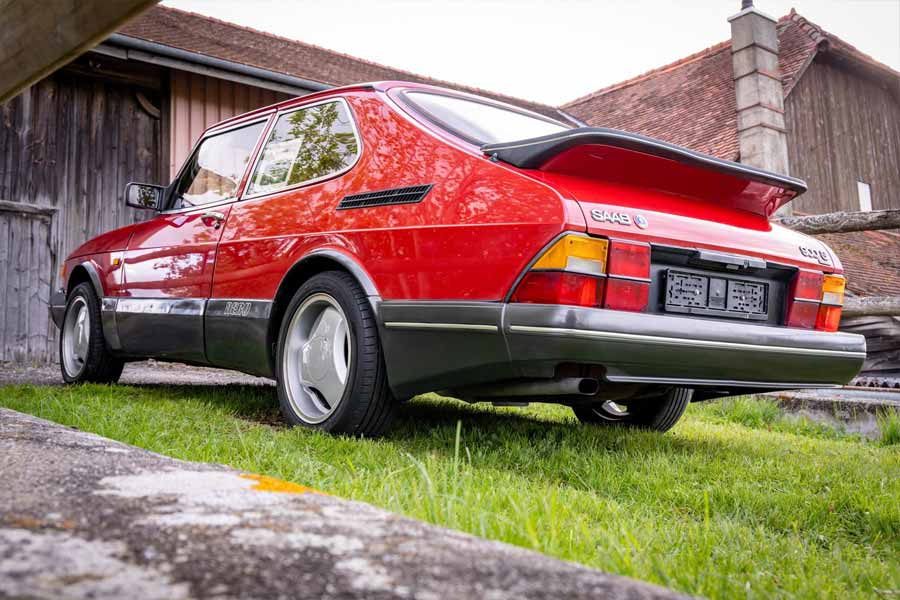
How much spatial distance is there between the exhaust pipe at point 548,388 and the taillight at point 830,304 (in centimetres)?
115

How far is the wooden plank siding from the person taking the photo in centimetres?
973

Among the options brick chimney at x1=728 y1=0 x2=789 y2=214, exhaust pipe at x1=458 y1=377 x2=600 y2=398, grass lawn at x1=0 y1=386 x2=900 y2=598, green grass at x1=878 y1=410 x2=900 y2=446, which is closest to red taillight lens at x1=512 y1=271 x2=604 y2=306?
exhaust pipe at x1=458 y1=377 x2=600 y2=398

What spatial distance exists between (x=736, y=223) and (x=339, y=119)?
183 cm

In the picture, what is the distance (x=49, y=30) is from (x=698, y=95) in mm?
17732

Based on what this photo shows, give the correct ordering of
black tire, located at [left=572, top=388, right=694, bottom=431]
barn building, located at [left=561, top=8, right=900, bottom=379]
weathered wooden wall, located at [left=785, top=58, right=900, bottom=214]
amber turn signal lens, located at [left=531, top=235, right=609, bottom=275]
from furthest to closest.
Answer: weathered wooden wall, located at [left=785, top=58, right=900, bottom=214], barn building, located at [left=561, top=8, right=900, bottom=379], black tire, located at [left=572, top=388, right=694, bottom=431], amber turn signal lens, located at [left=531, top=235, right=609, bottom=275]

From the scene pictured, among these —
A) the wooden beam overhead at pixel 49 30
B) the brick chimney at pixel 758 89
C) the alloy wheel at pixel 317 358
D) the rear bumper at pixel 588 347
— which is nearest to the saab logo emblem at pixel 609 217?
the rear bumper at pixel 588 347

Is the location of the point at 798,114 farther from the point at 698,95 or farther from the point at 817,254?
the point at 817,254

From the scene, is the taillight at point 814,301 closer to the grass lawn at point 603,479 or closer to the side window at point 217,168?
the grass lawn at point 603,479

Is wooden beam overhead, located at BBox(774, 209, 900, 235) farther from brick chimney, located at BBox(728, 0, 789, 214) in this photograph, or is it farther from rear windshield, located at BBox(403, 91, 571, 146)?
brick chimney, located at BBox(728, 0, 789, 214)

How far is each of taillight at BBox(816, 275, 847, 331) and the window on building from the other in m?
17.3

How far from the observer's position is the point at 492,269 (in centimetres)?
276

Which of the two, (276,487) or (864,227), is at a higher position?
(864,227)

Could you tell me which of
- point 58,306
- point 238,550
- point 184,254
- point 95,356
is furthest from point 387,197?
point 58,306

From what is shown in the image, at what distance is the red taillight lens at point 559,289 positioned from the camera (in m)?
2.64
